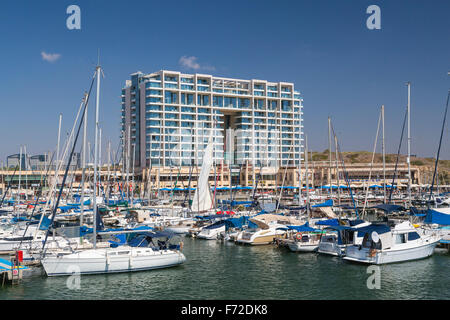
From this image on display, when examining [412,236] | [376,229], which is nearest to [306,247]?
[376,229]

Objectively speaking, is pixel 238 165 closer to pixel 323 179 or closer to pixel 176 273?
pixel 323 179

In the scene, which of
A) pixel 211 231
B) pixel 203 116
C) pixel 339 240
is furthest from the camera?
pixel 203 116

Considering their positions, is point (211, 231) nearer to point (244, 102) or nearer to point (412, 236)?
point (412, 236)

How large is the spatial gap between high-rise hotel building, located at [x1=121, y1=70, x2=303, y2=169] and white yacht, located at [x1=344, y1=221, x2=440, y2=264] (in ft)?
287

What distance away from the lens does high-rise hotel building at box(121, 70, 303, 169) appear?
424 feet

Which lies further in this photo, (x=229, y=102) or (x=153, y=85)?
(x=229, y=102)

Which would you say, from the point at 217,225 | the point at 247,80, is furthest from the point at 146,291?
the point at 247,80

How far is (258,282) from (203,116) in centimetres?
10940

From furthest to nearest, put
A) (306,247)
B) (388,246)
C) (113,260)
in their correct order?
(306,247), (388,246), (113,260)

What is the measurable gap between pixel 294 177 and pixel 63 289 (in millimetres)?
101885

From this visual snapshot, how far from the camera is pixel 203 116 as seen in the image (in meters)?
136

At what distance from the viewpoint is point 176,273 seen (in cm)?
3136

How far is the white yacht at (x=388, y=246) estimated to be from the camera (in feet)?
106

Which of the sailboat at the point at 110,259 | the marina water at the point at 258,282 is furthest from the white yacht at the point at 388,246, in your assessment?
the sailboat at the point at 110,259
